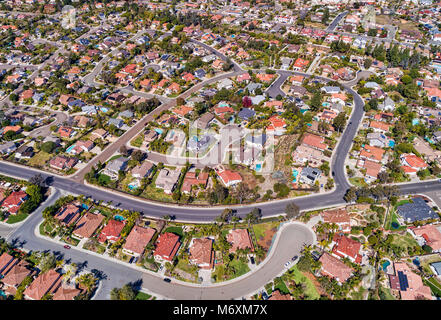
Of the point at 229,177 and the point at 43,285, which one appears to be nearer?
the point at 43,285

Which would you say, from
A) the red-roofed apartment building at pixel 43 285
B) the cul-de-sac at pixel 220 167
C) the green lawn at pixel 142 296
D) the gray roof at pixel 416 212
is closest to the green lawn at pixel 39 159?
the cul-de-sac at pixel 220 167

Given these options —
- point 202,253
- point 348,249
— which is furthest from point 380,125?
point 202,253

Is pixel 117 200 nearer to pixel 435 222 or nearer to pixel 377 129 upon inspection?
pixel 435 222

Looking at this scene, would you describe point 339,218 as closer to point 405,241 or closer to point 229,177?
point 405,241

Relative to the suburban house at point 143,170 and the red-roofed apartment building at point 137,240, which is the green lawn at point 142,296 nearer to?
the red-roofed apartment building at point 137,240

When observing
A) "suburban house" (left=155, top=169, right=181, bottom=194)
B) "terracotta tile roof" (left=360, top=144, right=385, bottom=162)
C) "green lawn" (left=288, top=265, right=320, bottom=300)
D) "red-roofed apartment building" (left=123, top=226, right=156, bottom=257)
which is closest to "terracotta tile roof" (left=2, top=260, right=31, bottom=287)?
"red-roofed apartment building" (left=123, top=226, right=156, bottom=257)

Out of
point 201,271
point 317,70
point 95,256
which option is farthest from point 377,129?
point 95,256
